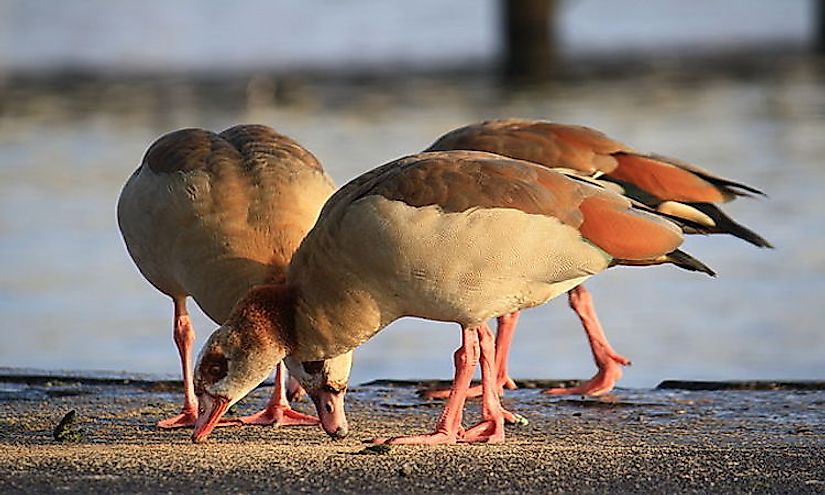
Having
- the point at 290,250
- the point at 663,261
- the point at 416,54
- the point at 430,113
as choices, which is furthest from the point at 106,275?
the point at 416,54

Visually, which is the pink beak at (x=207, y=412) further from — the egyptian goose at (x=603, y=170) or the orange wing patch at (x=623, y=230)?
the egyptian goose at (x=603, y=170)

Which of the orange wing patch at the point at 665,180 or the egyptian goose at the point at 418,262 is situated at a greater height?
the orange wing patch at the point at 665,180

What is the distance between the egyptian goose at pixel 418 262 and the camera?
7.25m

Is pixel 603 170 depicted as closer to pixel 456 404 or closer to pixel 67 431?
pixel 456 404

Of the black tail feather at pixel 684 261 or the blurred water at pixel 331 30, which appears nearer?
the black tail feather at pixel 684 261

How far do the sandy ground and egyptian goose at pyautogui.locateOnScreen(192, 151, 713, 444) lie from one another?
13.4 inches

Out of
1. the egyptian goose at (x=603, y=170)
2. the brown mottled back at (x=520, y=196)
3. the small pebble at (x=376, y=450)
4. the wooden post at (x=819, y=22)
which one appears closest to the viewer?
the small pebble at (x=376, y=450)

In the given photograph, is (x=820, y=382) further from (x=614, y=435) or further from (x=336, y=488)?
(x=336, y=488)

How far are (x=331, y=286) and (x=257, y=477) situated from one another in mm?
1225

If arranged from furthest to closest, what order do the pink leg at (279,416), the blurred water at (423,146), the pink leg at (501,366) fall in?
the blurred water at (423,146), the pink leg at (501,366), the pink leg at (279,416)

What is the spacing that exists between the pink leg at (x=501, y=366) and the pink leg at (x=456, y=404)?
4.92 ft

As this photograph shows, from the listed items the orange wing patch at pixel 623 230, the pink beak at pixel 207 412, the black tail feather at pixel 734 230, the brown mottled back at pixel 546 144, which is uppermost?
the brown mottled back at pixel 546 144

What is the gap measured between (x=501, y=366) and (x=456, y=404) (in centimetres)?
212

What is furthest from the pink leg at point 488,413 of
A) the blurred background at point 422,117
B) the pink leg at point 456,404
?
the blurred background at point 422,117
